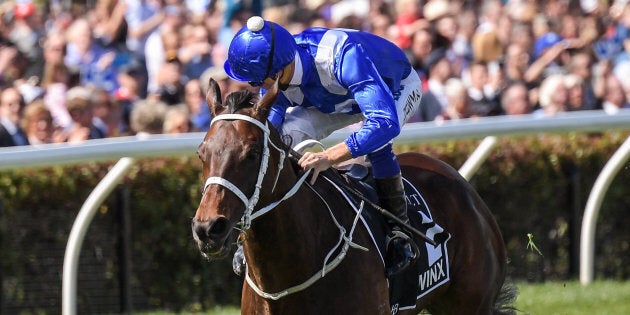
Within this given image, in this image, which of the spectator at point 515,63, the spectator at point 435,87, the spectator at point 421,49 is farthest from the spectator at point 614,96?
the spectator at point 421,49

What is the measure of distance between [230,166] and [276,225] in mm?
379

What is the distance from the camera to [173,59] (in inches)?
347

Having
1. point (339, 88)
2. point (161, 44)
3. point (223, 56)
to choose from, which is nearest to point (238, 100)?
point (339, 88)

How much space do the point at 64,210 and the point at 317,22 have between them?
4.06 metres

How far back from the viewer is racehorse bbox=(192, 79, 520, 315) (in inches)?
142

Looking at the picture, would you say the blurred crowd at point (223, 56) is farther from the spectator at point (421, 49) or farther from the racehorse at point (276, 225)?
the racehorse at point (276, 225)

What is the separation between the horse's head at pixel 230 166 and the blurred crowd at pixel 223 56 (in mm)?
3815

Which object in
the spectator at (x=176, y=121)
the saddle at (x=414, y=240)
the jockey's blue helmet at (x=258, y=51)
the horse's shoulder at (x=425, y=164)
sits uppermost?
the jockey's blue helmet at (x=258, y=51)

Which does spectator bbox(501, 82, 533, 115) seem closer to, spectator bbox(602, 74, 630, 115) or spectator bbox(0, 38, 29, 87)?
spectator bbox(602, 74, 630, 115)

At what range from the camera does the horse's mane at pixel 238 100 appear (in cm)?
386

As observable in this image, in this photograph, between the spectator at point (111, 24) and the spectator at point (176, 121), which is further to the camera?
the spectator at point (111, 24)

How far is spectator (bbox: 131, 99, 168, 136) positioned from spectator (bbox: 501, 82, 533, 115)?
2.56 metres

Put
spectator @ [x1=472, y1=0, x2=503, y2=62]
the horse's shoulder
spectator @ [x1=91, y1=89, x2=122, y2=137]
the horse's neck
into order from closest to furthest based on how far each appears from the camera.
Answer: the horse's neck
the horse's shoulder
spectator @ [x1=91, y1=89, x2=122, y2=137]
spectator @ [x1=472, y1=0, x2=503, y2=62]

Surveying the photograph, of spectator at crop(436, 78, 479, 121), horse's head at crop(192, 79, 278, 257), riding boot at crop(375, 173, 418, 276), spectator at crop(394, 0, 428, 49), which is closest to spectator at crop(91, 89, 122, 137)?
spectator at crop(436, 78, 479, 121)
